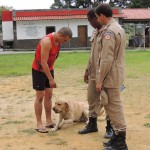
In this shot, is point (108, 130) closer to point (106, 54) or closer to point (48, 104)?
point (48, 104)

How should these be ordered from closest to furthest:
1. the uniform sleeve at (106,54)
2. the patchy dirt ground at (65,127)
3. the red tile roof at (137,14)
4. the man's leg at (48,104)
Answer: the uniform sleeve at (106,54) → the patchy dirt ground at (65,127) → the man's leg at (48,104) → the red tile roof at (137,14)

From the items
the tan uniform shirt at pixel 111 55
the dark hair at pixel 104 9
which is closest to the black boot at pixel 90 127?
the tan uniform shirt at pixel 111 55

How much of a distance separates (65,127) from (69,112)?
1.06ft

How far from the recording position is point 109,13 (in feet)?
16.4

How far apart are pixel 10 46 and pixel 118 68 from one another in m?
34.4

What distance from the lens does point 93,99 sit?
6.02m

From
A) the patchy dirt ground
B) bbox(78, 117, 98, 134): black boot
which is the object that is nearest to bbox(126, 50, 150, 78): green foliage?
the patchy dirt ground

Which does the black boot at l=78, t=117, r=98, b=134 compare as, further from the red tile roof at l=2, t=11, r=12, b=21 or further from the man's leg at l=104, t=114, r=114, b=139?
the red tile roof at l=2, t=11, r=12, b=21

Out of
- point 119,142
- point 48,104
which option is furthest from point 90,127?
point 119,142

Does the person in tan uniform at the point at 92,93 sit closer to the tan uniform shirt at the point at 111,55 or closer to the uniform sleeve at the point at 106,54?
the tan uniform shirt at the point at 111,55

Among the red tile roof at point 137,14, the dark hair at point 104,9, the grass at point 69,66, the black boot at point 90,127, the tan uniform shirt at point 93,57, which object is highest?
the red tile roof at point 137,14

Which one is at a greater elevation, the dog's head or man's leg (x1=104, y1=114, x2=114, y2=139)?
the dog's head

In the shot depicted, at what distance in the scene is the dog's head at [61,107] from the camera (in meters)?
6.36

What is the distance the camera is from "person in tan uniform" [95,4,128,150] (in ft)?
16.1
